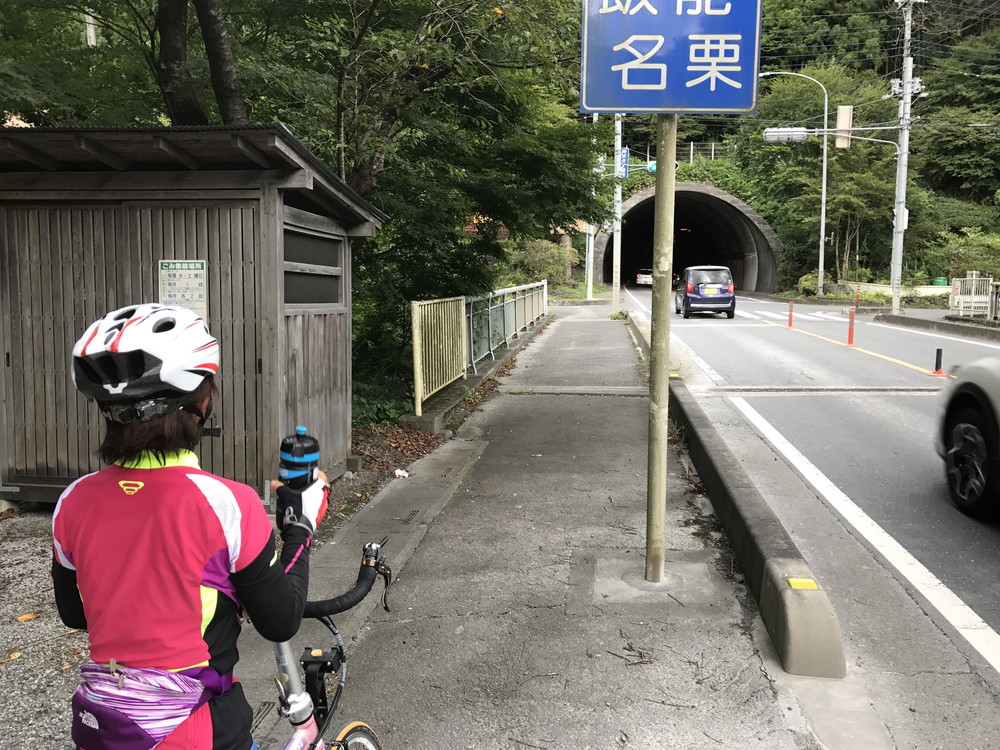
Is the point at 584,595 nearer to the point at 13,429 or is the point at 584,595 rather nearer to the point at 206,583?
the point at 206,583

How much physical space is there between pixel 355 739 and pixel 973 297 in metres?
25.2

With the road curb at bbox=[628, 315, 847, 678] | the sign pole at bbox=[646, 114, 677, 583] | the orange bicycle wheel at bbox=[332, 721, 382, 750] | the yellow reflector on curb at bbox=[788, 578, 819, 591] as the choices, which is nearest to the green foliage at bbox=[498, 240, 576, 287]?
the road curb at bbox=[628, 315, 847, 678]

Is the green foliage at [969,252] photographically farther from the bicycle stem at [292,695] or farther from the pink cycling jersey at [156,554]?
the pink cycling jersey at [156,554]

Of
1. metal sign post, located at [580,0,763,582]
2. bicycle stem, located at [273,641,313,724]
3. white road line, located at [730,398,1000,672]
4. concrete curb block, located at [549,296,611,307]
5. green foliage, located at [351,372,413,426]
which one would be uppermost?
metal sign post, located at [580,0,763,582]

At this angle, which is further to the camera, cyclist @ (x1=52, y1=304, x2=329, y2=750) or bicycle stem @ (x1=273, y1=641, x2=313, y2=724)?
bicycle stem @ (x1=273, y1=641, x2=313, y2=724)

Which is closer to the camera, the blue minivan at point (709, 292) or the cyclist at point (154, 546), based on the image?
the cyclist at point (154, 546)

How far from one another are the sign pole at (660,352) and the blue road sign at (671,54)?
0.23m

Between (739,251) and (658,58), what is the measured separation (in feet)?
183

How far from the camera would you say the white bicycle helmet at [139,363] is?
1.56 m

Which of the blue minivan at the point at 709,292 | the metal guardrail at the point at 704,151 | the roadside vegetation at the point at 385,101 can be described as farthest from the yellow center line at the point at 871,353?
the metal guardrail at the point at 704,151

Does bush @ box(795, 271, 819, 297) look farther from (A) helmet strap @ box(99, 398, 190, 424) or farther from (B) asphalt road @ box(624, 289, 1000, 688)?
(A) helmet strap @ box(99, 398, 190, 424)

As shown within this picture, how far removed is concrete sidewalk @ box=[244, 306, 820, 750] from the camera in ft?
10.4

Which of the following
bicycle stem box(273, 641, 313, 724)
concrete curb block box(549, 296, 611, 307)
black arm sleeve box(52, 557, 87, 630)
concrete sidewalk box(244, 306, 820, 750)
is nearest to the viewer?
black arm sleeve box(52, 557, 87, 630)

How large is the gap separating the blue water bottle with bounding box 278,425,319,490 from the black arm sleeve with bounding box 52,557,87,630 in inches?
21.2
